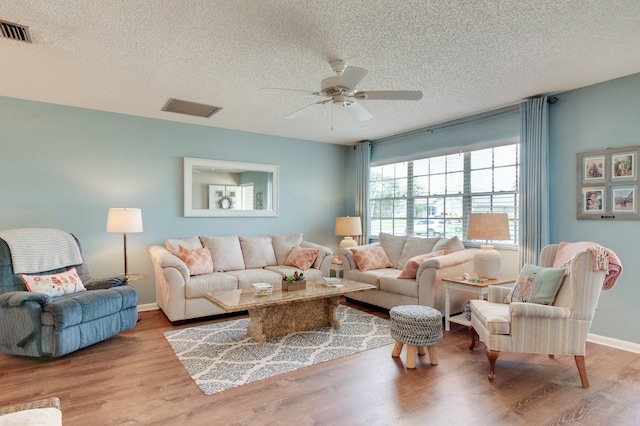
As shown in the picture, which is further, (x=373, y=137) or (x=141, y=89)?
(x=373, y=137)

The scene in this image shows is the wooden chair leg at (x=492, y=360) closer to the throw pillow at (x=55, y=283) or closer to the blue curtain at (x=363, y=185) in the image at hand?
the blue curtain at (x=363, y=185)

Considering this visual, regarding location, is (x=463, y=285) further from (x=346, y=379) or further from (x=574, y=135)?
(x=574, y=135)

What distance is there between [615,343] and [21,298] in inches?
213

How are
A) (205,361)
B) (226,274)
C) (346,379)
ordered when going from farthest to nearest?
(226,274)
(205,361)
(346,379)

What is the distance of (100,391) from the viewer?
2.48 meters

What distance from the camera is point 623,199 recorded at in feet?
11.0

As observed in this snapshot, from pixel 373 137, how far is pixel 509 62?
3039 mm

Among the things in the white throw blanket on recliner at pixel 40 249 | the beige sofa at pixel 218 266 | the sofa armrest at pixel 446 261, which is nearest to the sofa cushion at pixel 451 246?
the sofa armrest at pixel 446 261

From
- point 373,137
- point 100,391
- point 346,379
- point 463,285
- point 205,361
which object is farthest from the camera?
point 373,137

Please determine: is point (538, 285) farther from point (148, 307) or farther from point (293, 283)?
point (148, 307)

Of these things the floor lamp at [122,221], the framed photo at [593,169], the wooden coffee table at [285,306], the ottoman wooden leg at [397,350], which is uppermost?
the framed photo at [593,169]

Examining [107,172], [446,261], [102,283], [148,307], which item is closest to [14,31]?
[107,172]

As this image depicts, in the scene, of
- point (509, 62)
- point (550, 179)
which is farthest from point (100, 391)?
point (550, 179)

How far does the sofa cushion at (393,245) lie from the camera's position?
5.16 metres
